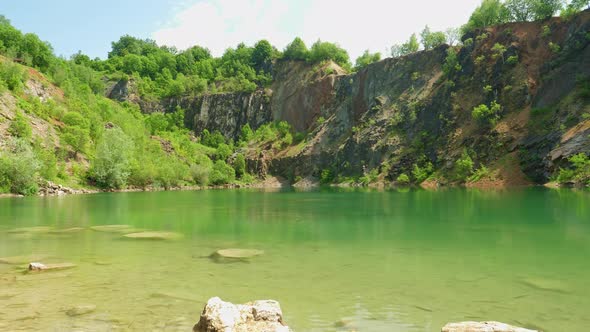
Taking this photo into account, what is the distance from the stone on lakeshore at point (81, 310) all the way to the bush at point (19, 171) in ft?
167

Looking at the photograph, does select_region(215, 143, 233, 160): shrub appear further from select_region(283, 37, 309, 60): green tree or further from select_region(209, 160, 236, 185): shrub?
select_region(283, 37, 309, 60): green tree

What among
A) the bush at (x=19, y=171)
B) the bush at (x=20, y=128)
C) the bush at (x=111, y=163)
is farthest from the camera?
the bush at (x=111, y=163)

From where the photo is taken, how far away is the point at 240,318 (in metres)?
7.48

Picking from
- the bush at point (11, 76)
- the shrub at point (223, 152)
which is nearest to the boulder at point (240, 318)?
the bush at point (11, 76)

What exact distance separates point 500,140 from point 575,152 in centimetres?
1774

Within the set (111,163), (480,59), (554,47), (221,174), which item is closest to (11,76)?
(111,163)

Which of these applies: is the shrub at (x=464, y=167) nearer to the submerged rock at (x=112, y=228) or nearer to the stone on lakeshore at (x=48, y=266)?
the submerged rock at (x=112, y=228)

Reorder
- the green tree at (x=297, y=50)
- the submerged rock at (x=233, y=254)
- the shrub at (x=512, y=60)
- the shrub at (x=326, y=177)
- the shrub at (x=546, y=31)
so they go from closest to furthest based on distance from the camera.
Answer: the submerged rock at (x=233, y=254) < the shrub at (x=546, y=31) < the shrub at (x=512, y=60) < the shrub at (x=326, y=177) < the green tree at (x=297, y=50)

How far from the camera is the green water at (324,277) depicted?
8773 millimetres

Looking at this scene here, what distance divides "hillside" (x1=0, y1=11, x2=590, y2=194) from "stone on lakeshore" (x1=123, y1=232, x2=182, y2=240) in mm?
40208

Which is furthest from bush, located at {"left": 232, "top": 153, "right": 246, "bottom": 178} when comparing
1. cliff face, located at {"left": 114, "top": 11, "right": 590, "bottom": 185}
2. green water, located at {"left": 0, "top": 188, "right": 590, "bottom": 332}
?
green water, located at {"left": 0, "top": 188, "right": 590, "bottom": 332}

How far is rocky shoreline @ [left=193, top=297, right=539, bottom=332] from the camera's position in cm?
691

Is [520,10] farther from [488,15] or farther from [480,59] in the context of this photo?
[480,59]

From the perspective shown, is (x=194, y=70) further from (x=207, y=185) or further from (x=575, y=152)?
(x=575, y=152)
